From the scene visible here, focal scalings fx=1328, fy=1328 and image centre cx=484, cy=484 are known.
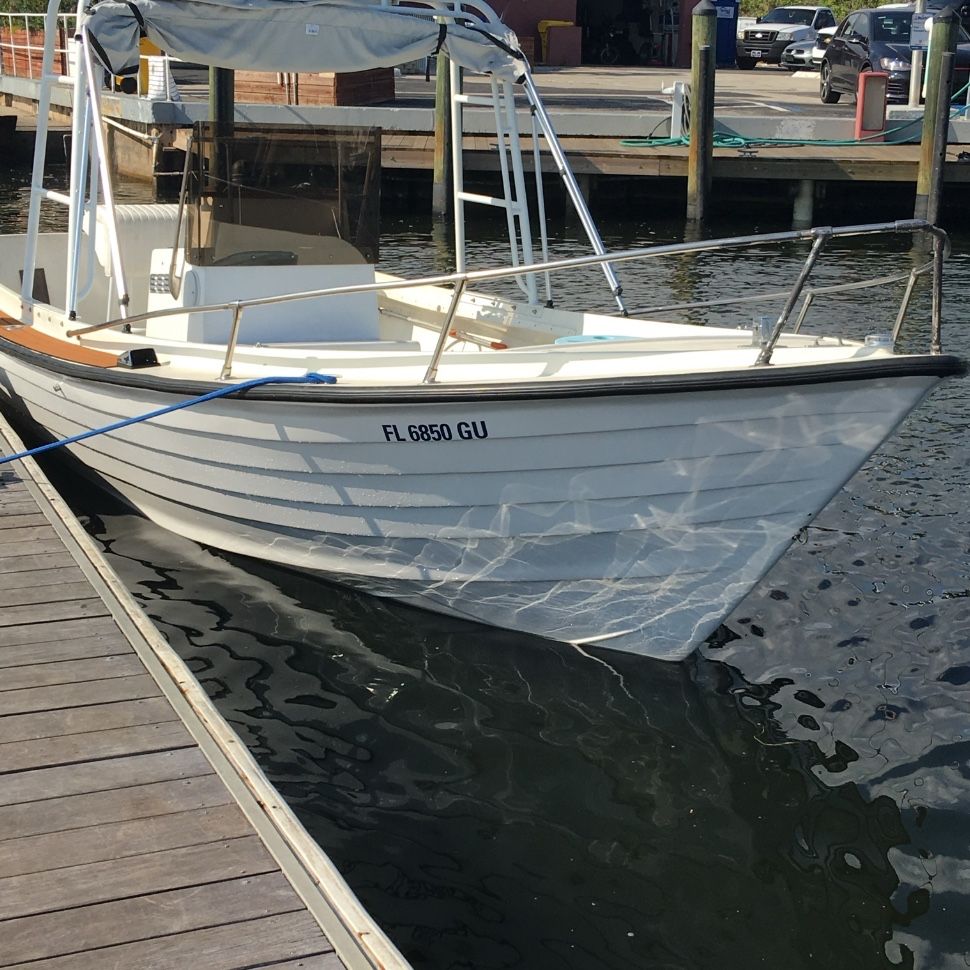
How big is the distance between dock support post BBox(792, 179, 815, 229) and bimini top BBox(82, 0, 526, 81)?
40.2 feet

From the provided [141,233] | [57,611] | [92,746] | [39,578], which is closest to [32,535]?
[39,578]

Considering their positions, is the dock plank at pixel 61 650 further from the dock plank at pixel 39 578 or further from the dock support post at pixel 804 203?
the dock support post at pixel 804 203

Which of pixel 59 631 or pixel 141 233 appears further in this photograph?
pixel 141 233

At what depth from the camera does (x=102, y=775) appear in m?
4.13

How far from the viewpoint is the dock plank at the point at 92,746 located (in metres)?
4.20

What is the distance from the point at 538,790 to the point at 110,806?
194 cm

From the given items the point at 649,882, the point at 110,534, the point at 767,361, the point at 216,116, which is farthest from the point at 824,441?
the point at 216,116

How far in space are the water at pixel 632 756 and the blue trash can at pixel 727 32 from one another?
32128 mm

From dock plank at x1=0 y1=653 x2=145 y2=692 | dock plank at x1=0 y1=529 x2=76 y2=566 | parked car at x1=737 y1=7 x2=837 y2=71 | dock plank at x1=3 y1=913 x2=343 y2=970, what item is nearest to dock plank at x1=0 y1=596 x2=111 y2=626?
dock plank at x1=0 y1=653 x2=145 y2=692

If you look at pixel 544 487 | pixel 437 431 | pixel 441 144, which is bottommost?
pixel 544 487

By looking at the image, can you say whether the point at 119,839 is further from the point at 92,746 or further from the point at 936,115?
the point at 936,115

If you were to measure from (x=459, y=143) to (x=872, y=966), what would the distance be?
495 cm

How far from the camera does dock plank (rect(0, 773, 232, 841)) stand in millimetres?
3854

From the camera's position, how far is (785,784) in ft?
17.7
